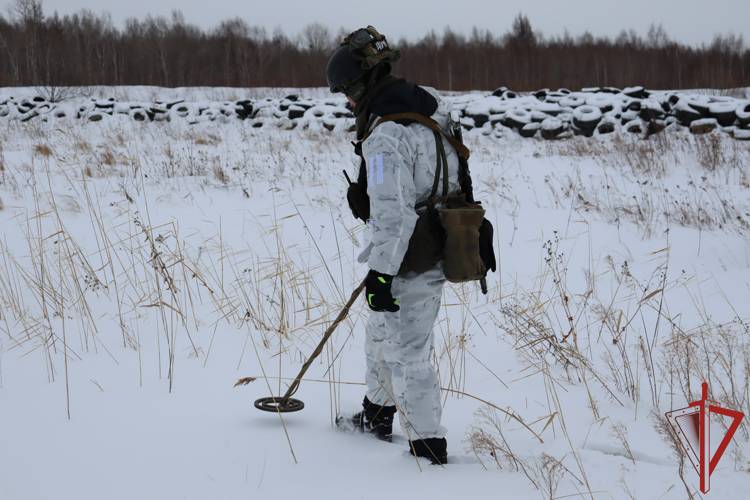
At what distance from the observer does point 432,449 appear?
2312 mm

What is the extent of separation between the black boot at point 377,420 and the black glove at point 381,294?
27.8 inches

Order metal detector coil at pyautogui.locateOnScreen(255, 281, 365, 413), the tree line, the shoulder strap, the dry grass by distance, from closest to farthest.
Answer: the shoulder strap, metal detector coil at pyautogui.locateOnScreen(255, 281, 365, 413), the dry grass, the tree line

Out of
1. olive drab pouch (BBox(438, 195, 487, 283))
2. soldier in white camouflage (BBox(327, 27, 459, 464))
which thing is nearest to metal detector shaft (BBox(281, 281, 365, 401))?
soldier in white camouflage (BBox(327, 27, 459, 464))

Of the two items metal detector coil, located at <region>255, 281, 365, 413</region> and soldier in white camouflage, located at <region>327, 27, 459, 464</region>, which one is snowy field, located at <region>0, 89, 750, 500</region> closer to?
metal detector coil, located at <region>255, 281, 365, 413</region>

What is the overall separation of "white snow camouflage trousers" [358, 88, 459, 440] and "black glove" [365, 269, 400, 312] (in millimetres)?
39

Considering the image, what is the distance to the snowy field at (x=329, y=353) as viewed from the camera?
222 cm

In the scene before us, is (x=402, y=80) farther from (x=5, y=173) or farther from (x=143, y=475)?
(x=5, y=173)

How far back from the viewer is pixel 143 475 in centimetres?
219

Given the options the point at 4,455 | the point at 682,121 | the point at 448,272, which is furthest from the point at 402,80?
the point at 682,121

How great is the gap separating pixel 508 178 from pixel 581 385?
575cm

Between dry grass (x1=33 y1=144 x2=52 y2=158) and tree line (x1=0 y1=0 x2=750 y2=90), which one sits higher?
tree line (x1=0 y1=0 x2=750 y2=90)

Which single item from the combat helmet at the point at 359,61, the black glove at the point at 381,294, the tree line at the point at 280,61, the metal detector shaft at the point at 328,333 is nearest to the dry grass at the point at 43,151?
the metal detector shaft at the point at 328,333

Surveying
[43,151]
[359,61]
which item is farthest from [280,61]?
[359,61]

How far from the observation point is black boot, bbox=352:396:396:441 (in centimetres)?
259
